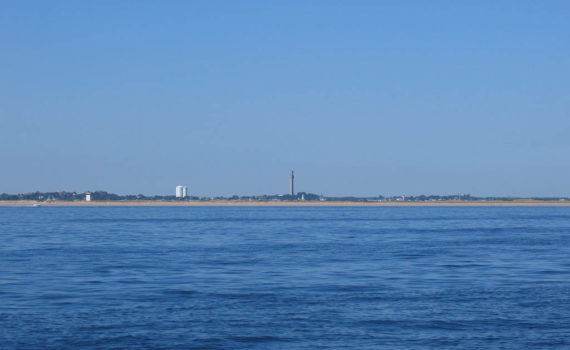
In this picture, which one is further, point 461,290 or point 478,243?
point 478,243

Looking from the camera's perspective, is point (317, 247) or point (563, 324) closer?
point (563, 324)

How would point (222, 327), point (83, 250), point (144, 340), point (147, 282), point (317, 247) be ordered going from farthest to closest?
point (317, 247) → point (83, 250) → point (147, 282) → point (222, 327) → point (144, 340)

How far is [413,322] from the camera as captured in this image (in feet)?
64.6

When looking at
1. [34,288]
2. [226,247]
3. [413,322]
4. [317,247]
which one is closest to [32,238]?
[226,247]

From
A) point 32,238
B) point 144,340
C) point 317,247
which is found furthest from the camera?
point 32,238

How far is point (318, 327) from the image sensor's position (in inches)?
751

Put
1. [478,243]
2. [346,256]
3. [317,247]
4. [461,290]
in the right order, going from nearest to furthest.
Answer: [461,290]
[346,256]
[317,247]
[478,243]

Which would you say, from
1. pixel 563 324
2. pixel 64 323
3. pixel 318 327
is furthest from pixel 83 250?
pixel 563 324

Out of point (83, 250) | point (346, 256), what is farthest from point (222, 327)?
point (83, 250)

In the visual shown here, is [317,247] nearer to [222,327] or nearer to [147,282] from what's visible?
[147,282]

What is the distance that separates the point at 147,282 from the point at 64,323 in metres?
8.28

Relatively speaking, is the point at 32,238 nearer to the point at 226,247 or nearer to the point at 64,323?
the point at 226,247

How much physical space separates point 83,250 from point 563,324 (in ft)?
99.2

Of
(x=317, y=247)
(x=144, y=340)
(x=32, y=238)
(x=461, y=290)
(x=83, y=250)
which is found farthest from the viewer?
(x=32, y=238)
